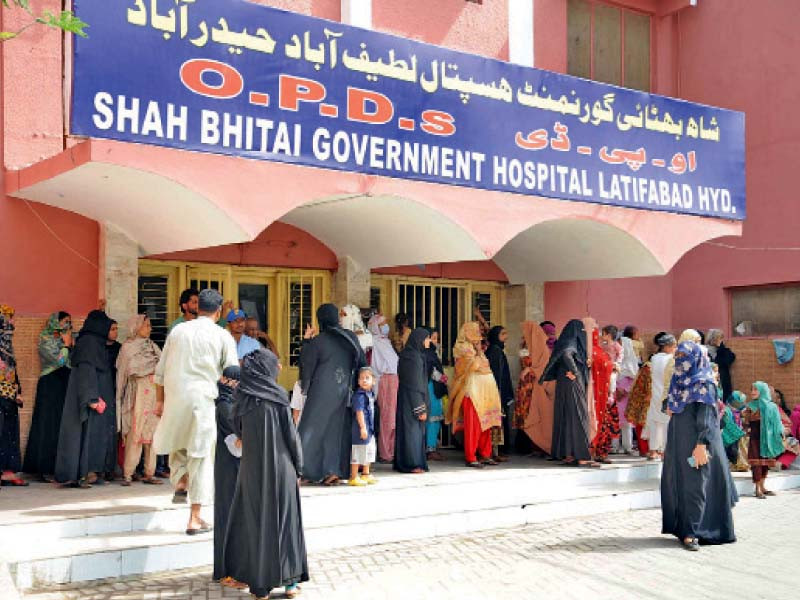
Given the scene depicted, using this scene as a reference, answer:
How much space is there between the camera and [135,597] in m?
5.29

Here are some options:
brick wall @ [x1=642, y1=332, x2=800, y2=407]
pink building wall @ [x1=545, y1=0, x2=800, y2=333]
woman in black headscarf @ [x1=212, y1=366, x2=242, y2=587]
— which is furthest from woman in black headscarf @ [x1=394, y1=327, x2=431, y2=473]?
brick wall @ [x1=642, y1=332, x2=800, y2=407]

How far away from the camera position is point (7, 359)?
23.6 feet

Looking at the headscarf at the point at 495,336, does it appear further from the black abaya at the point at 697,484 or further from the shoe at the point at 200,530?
the shoe at the point at 200,530

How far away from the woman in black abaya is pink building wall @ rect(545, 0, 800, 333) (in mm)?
5086

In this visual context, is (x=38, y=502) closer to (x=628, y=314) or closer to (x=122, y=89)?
(x=122, y=89)

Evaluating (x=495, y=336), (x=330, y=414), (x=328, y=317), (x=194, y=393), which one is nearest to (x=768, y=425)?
(x=495, y=336)

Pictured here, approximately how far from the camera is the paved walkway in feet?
17.9

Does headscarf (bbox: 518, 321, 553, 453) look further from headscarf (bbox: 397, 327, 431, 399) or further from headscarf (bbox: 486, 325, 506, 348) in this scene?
headscarf (bbox: 397, 327, 431, 399)

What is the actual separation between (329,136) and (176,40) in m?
1.41

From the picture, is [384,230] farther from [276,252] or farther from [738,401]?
[738,401]

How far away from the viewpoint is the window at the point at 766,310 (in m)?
12.0

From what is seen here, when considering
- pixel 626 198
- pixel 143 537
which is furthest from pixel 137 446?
pixel 626 198

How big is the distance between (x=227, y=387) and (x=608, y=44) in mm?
8953

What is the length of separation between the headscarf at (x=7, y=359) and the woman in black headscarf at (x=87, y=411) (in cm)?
45
